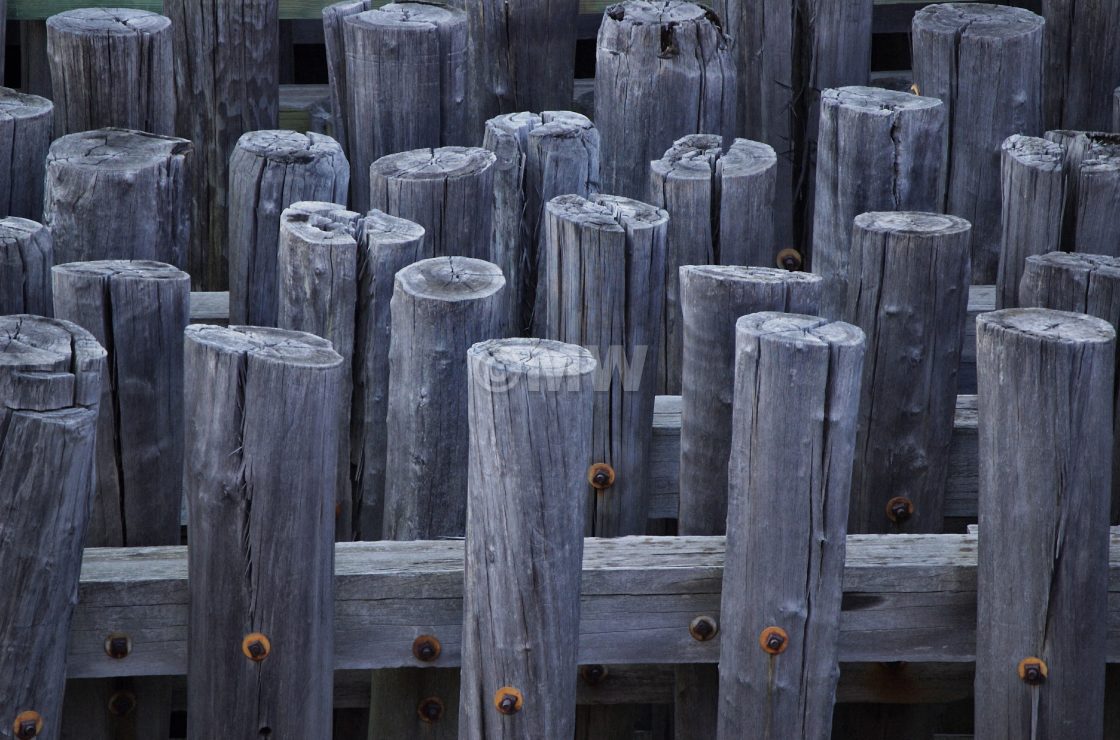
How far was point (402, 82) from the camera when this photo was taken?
144 inches

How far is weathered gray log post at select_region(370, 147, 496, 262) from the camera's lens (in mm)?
3205

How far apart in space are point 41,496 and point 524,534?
78 cm

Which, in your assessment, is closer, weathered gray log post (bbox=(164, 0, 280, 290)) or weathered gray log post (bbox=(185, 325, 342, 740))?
weathered gray log post (bbox=(185, 325, 342, 740))

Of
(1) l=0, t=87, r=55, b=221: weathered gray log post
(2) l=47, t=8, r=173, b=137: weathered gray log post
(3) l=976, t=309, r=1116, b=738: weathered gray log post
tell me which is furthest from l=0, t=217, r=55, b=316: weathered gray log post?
(3) l=976, t=309, r=1116, b=738: weathered gray log post

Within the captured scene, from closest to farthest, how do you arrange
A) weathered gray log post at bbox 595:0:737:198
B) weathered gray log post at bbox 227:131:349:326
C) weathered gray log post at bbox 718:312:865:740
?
weathered gray log post at bbox 718:312:865:740
weathered gray log post at bbox 227:131:349:326
weathered gray log post at bbox 595:0:737:198

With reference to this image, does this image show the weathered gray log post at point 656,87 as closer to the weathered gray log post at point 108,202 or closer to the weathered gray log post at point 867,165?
the weathered gray log post at point 867,165

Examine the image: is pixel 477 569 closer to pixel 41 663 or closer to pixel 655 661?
pixel 655 661

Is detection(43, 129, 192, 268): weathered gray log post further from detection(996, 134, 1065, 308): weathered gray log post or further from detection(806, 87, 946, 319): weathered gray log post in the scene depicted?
detection(996, 134, 1065, 308): weathered gray log post

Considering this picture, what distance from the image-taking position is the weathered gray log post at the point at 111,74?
353cm

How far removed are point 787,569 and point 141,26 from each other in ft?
6.59

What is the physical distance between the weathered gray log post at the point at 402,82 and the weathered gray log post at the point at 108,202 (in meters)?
0.60

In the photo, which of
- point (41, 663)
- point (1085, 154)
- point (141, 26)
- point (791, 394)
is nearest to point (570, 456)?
point (791, 394)

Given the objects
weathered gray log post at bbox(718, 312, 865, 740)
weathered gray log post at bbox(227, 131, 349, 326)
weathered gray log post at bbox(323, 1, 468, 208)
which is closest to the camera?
weathered gray log post at bbox(718, 312, 865, 740)

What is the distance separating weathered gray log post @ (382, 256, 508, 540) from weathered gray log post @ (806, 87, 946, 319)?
0.94 metres
